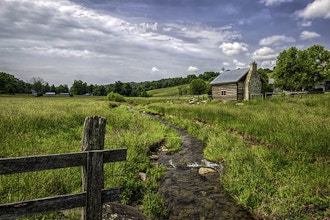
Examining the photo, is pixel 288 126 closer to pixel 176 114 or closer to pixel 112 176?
pixel 112 176

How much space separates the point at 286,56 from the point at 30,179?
172ft

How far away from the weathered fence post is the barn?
35.0 m

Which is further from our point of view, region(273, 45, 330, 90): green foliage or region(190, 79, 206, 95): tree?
region(190, 79, 206, 95): tree

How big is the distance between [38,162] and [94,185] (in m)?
0.85

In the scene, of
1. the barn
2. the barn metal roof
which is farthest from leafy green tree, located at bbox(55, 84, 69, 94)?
the barn

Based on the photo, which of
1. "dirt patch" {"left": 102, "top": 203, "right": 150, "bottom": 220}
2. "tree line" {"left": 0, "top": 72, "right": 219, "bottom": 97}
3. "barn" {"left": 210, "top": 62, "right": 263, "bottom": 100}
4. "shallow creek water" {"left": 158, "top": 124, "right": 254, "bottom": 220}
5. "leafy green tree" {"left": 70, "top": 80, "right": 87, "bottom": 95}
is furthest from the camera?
"leafy green tree" {"left": 70, "top": 80, "right": 87, "bottom": 95}

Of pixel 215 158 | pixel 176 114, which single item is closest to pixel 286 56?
pixel 176 114

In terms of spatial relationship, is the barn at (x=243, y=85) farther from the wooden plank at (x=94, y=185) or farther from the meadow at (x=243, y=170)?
the wooden plank at (x=94, y=185)

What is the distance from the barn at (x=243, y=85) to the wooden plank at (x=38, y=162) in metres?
35.3

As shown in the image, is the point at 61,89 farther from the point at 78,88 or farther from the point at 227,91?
the point at 227,91

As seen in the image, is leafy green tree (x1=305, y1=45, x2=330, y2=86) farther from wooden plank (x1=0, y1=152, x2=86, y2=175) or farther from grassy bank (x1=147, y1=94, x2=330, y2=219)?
wooden plank (x1=0, y1=152, x2=86, y2=175)

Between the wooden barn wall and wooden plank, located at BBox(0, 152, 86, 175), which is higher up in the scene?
the wooden barn wall

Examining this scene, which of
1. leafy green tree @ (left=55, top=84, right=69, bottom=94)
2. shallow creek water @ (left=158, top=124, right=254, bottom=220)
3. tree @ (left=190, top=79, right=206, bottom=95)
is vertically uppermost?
leafy green tree @ (left=55, top=84, right=69, bottom=94)

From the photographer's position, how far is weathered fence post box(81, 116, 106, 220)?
9.89ft
